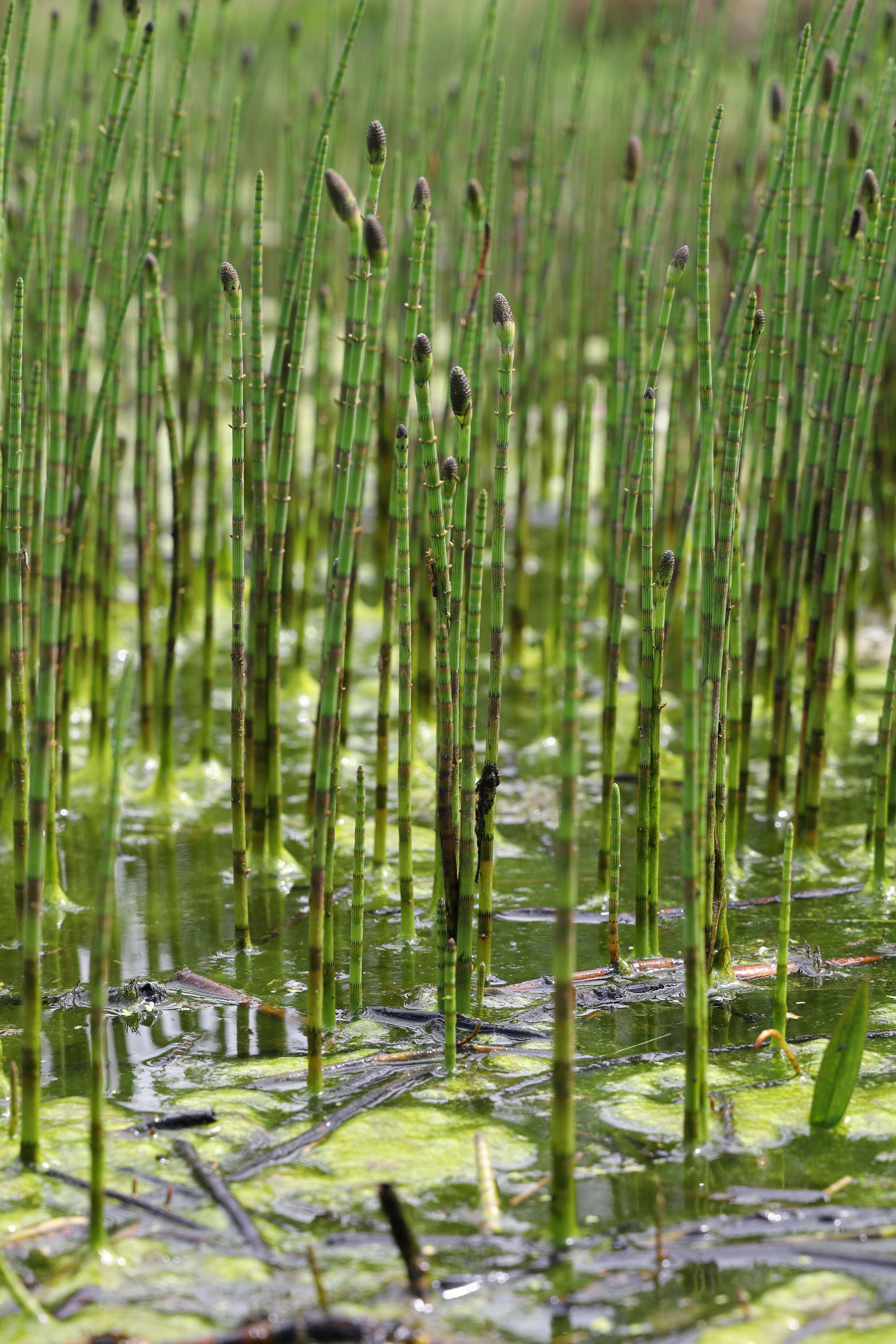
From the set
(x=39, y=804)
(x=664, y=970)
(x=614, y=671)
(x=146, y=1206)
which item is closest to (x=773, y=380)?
(x=614, y=671)

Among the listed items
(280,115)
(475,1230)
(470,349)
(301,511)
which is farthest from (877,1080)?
(280,115)

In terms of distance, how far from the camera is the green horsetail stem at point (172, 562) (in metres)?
1.78

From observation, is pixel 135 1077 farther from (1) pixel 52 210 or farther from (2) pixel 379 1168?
(1) pixel 52 210

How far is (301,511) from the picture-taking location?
3.24 m

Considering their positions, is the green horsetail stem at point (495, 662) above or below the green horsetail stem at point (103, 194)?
below

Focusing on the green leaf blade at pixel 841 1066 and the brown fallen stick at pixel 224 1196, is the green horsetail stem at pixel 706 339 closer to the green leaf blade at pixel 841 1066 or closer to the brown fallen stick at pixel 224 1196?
the green leaf blade at pixel 841 1066

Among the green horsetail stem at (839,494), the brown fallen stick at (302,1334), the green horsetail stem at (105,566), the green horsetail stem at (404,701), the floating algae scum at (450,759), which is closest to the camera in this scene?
the brown fallen stick at (302,1334)

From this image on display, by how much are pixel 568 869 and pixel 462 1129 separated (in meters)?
0.35

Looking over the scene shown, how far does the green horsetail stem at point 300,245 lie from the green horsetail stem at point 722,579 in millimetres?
478

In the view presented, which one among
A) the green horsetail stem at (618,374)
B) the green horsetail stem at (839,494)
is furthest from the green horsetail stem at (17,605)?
the green horsetail stem at (839,494)

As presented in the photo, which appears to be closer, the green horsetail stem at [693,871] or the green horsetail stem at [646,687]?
the green horsetail stem at [693,871]

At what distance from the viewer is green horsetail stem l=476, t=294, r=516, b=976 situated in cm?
116

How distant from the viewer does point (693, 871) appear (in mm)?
997

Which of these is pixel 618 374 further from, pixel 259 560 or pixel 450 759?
pixel 450 759
